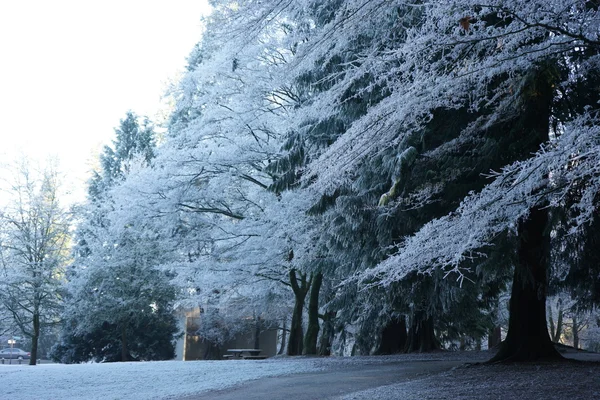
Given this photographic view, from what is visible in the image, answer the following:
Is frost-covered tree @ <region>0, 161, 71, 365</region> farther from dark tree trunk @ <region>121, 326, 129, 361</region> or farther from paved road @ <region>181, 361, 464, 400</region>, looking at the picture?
paved road @ <region>181, 361, 464, 400</region>

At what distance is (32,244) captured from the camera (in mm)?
24031

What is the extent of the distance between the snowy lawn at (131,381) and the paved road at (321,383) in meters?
0.66

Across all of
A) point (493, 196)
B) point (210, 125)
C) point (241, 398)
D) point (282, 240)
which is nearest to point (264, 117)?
point (210, 125)

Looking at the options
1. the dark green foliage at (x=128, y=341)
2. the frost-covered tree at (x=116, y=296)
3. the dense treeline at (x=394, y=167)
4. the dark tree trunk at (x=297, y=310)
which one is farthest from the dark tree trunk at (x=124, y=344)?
the dark tree trunk at (x=297, y=310)

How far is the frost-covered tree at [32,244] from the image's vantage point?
77.3 ft

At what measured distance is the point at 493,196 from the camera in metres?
5.61

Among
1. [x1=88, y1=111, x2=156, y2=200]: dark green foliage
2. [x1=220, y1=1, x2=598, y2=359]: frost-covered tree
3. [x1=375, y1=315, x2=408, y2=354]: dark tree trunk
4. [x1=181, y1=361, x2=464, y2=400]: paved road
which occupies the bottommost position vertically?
[x1=181, y1=361, x2=464, y2=400]: paved road

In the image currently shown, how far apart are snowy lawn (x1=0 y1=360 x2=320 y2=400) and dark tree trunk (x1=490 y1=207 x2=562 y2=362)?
12.7 ft

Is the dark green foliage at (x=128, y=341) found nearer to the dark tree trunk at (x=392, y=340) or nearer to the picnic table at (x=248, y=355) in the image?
the picnic table at (x=248, y=355)

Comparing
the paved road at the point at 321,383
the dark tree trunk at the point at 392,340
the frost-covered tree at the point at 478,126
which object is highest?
the frost-covered tree at the point at 478,126

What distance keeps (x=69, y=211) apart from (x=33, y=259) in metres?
2.43

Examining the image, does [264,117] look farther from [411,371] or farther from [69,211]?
[69,211]

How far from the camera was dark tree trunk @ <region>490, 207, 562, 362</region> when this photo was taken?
30.8 ft

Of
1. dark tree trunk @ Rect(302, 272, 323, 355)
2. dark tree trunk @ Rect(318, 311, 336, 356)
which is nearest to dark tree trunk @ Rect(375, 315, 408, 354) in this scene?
dark tree trunk @ Rect(302, 272, 323, 355)
